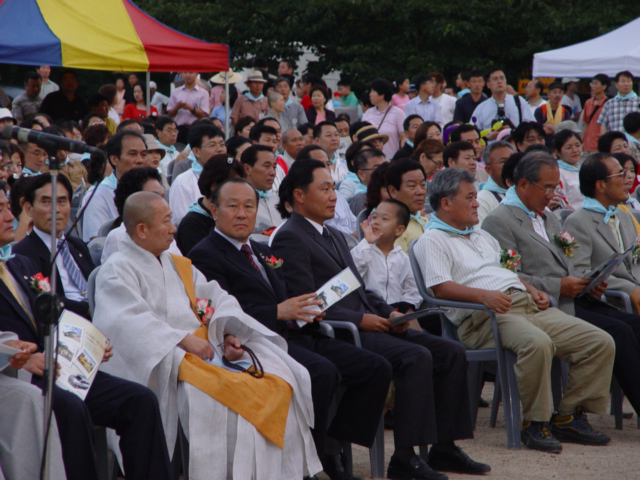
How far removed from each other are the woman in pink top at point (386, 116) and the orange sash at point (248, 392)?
9.19 meters

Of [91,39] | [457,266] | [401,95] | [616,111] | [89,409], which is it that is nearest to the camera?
[89,409]

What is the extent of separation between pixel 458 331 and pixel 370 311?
0.65 m

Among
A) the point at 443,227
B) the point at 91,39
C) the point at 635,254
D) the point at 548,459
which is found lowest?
the point at 548,459

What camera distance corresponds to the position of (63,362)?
13.3 ft

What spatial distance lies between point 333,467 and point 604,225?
3.00m

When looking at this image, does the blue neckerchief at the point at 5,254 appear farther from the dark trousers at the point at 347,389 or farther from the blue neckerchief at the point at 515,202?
the blue neckerchief at the point at 515,202

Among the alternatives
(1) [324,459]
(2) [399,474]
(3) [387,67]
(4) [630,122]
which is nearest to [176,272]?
(1) [324,459]

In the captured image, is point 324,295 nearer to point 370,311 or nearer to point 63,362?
point 370,311

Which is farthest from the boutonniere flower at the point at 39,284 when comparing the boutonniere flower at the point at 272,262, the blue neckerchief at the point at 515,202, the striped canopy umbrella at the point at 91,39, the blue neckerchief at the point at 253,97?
the blue neckerchief at the point at 253,97

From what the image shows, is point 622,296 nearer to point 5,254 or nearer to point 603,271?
point 603,271

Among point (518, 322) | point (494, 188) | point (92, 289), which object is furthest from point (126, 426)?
point (494, 188)

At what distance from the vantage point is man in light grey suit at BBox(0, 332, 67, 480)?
398 cm

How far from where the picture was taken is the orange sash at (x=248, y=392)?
4504 millimetres

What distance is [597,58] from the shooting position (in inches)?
635
